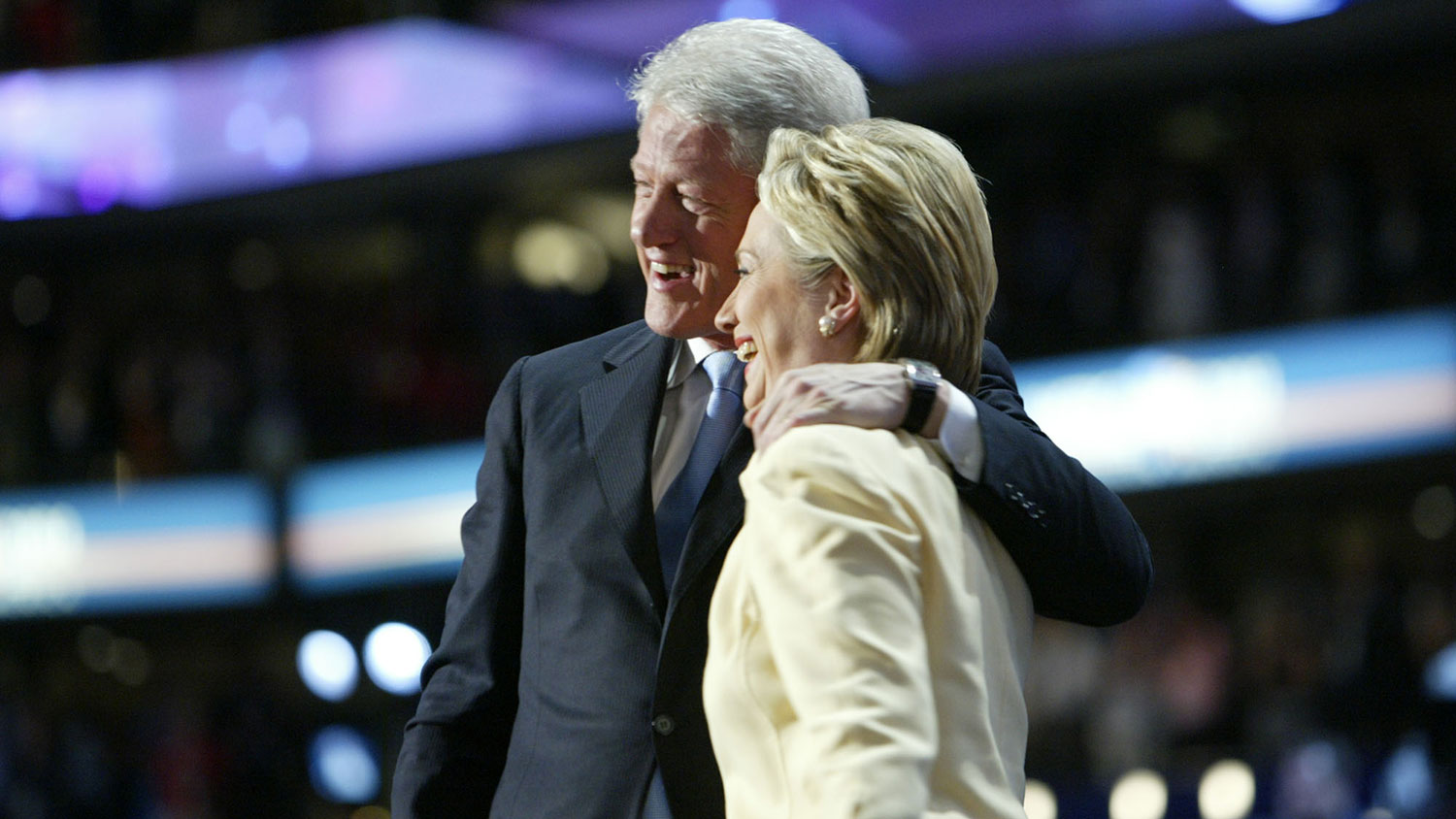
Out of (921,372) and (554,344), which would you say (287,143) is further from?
(921,372)

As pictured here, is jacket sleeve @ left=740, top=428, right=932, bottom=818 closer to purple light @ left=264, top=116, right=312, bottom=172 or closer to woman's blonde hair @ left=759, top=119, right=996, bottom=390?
woman's blonde hair @ left=759, top=119, right=996, bottom=390

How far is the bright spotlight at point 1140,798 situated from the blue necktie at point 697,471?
4.30 m

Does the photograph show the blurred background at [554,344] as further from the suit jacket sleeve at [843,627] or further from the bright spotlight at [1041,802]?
the suit jacket sleeve at [843,627]

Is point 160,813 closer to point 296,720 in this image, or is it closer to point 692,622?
point 296,720


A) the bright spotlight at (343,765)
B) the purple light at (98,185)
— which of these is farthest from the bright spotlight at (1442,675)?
the purple light at (98,185)

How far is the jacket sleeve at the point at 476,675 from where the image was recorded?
6.38 ft

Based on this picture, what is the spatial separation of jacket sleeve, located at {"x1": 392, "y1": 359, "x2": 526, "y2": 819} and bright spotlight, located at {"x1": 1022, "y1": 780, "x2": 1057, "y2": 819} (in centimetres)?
430

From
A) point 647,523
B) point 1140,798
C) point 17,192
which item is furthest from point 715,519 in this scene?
point 17,192

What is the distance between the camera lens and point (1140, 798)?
593 centimetres

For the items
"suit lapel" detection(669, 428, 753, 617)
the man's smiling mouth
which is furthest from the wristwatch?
the man's smiling mouth

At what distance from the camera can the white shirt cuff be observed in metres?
1.59

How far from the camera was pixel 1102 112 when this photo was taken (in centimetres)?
1038

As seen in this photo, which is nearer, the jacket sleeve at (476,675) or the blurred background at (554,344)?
the jacket sleeve at (476,675)

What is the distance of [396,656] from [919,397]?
833 centimetres
